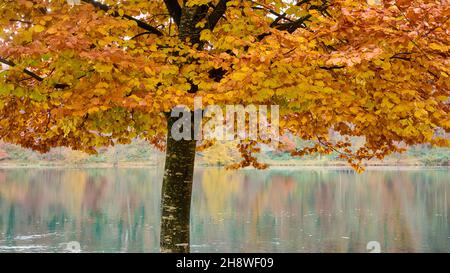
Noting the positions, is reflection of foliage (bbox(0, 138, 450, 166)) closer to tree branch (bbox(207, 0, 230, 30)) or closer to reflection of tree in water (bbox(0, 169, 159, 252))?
reflection of tree in water (bbox(0, 169, 159, 252))

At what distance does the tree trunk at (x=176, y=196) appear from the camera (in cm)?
1220

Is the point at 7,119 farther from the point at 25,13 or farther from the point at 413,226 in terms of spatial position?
the point at 413,226

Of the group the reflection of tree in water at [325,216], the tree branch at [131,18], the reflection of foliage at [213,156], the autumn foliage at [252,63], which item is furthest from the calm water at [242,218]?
the reflection of foliage at [213,156]

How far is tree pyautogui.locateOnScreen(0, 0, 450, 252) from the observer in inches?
342

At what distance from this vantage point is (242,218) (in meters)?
40.3

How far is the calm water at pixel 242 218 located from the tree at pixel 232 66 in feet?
62.9

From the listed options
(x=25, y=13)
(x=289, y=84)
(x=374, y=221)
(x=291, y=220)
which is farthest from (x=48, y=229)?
(x=289, y=84)

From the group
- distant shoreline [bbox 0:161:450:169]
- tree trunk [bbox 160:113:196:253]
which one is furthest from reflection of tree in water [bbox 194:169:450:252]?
distant shoreline [bbox 0:161:450:169]

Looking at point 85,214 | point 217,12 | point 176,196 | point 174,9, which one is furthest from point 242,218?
point 217,12

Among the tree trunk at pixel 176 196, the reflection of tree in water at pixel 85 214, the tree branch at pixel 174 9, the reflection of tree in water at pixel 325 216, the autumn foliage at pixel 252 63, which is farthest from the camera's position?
the reflection of tree in water at pixel 85 214

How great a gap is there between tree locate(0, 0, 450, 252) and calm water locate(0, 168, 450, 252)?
19181 millimetres

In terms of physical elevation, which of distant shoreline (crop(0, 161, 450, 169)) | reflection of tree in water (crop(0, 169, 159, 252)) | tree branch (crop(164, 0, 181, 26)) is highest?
tree branch (crop(164, 0, 181, 26))

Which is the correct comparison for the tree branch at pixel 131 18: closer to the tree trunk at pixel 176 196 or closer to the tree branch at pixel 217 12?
the tree branch at pixel 217 12

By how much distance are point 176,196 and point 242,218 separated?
28.5m
